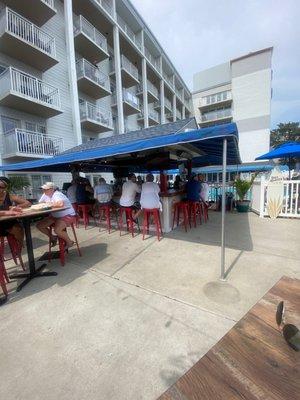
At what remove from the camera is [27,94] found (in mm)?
10633

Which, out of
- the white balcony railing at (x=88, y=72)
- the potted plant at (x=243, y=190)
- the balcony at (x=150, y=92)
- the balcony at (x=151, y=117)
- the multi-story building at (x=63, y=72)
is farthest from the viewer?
the balcony at (x=151, y=117)

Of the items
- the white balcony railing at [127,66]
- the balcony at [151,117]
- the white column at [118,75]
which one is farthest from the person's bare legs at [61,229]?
the balcony at [151,117]

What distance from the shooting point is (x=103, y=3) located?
15328 millimetres

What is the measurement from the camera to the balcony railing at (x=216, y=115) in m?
33.2

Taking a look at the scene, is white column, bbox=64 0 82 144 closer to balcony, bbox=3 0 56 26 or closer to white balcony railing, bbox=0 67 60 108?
white balcony railing, bbox=0 67 60 108

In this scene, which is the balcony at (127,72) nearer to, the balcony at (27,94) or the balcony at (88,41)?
the balcony at (88,41)

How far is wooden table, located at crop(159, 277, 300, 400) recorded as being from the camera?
3.00 feet

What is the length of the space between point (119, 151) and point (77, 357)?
368 cm

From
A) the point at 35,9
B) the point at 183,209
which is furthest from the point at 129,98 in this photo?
the point at 183,209

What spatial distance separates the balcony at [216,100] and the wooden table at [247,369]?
3669 cm

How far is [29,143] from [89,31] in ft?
30.4

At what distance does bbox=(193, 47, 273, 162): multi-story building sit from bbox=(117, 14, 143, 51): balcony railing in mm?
18088

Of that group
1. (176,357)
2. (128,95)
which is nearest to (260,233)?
(176,357)

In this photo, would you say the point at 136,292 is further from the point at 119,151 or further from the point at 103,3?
the point at 103,3
